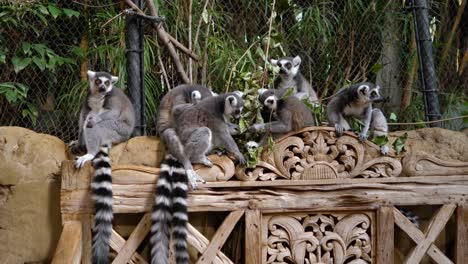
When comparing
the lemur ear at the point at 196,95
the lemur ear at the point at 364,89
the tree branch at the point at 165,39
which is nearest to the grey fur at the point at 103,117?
the lemur ear at the point at 196,95

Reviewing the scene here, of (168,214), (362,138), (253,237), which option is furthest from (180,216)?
(362,138)

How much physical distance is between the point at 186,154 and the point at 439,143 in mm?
2026

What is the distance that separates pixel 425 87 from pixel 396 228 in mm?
1269

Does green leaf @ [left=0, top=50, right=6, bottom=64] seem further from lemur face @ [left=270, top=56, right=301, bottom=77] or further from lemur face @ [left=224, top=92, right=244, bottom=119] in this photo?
lemur face @ [left=270, top=56, right=301, bottom=77]

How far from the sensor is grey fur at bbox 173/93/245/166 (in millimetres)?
4930

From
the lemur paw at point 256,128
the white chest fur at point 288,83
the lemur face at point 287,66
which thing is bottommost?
the lemur paw at point 256,128

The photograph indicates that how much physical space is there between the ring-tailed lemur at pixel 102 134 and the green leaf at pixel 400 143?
209 cm

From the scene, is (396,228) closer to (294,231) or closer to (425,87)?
(294,231)

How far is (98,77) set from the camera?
17.2 feet

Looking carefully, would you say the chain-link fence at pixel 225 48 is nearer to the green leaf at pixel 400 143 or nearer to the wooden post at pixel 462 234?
the green leaf at pixel 400 143

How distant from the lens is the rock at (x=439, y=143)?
5.19m

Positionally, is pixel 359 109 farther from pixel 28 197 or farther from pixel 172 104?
pixel 28 197

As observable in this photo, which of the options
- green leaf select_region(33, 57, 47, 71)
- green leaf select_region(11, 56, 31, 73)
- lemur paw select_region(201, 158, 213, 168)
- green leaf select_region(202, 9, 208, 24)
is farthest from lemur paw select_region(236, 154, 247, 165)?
green leaf select_region(11, 56, 31, 73)

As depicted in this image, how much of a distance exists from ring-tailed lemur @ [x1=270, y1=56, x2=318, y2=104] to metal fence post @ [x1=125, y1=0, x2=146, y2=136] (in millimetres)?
1196
